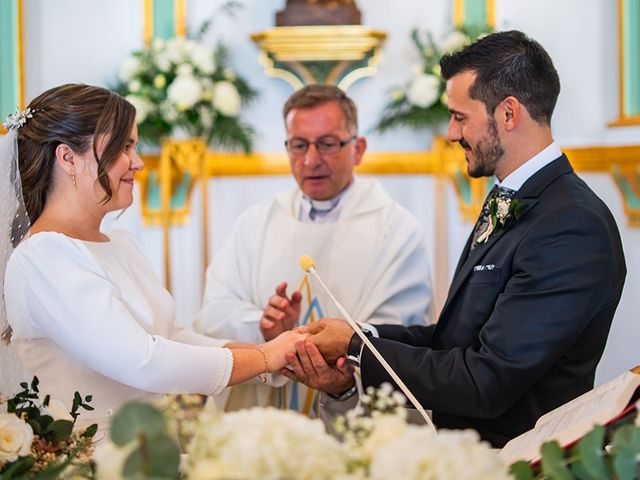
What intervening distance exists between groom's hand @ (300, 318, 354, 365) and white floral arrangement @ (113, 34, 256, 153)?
3.19 meters

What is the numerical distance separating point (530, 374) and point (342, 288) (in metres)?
1.51

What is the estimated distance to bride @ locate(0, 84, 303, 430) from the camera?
8.19 feet

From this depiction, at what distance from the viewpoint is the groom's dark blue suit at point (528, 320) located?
244 centimetres

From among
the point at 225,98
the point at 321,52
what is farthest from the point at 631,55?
the point at 225,98

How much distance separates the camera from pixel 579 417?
5.92 ft

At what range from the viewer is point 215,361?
105 inches

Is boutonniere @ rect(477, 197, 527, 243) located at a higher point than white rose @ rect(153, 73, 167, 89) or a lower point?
lower

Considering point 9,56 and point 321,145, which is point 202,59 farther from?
point 321,145

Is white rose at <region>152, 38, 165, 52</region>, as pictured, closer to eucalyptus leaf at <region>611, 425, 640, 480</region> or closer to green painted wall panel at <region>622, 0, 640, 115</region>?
green painted wall panel at <region>622, 0, 640, 115</region>

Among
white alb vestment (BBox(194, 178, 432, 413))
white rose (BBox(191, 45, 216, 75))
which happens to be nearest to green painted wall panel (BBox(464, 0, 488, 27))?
white rose (BBox(191, 45, 216, 75))

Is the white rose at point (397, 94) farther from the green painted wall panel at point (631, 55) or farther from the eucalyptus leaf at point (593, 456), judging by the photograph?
the eucalyptus leaf at point (593, 456)

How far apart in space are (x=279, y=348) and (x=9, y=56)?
3385 millimetres

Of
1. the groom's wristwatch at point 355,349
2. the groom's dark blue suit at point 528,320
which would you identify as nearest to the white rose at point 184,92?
the groom's wristwatch at point 355,349

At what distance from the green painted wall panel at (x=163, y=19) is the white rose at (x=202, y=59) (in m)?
0.56
